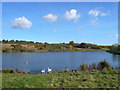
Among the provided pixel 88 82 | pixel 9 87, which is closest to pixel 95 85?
pixel 88 82

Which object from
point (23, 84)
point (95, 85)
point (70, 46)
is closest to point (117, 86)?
point (95, 85)

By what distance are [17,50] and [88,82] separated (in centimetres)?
8413

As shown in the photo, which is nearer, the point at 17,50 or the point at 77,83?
the point at 77,83

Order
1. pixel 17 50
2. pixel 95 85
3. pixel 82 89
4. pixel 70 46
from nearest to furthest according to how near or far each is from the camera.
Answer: pixel 82 89 < pixel 95 85 < pixel 17 50 < pixel 70 46

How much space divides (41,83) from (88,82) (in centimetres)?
225

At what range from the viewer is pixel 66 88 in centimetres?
780

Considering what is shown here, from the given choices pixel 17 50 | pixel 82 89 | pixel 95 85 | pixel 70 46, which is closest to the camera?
pixel 82 89

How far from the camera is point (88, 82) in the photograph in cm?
877

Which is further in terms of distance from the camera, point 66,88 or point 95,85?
point 95,85

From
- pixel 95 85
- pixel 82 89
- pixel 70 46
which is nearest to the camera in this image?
pixel 82 89

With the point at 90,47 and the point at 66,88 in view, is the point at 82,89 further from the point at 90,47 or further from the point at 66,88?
the point at 90,47

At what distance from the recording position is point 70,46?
112875mm

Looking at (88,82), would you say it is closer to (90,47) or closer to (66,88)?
(66,88)

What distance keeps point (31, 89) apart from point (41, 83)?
0.96m
